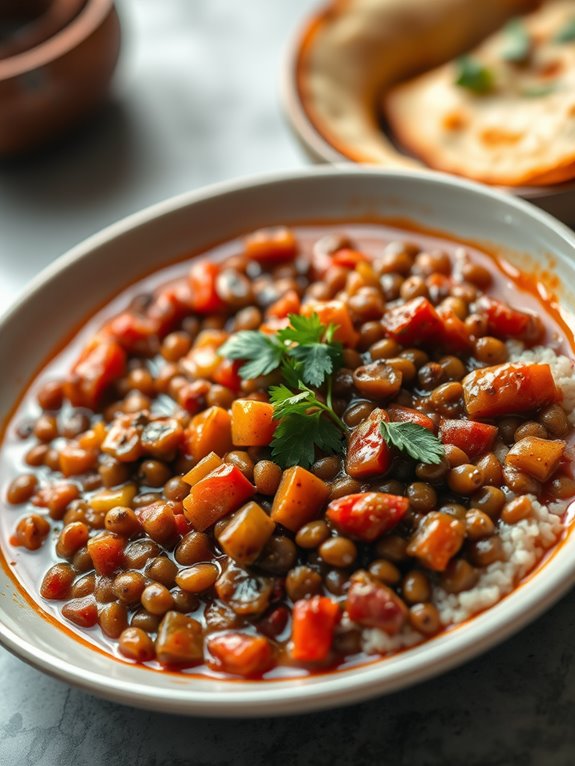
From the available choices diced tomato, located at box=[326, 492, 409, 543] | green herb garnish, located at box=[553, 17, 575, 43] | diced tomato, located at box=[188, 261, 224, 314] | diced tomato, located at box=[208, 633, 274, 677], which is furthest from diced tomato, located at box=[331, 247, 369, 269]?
green herb garnish, located at box=[553, 17, 575, 43]

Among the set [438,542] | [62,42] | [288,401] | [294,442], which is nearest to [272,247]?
[288,401]

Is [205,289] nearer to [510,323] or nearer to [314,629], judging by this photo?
[510,323]

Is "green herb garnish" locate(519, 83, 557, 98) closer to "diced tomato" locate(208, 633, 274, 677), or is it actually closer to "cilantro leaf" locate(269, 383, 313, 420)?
"cilantro leaf" locate(269, 383, 313, 420)

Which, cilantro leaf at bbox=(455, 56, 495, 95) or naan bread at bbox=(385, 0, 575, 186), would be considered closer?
naan bread at bbox=(385, 0, 575, 186)

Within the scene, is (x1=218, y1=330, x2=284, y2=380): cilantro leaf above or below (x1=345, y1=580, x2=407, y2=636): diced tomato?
above

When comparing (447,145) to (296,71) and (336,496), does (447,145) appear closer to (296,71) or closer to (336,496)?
(296,71)
